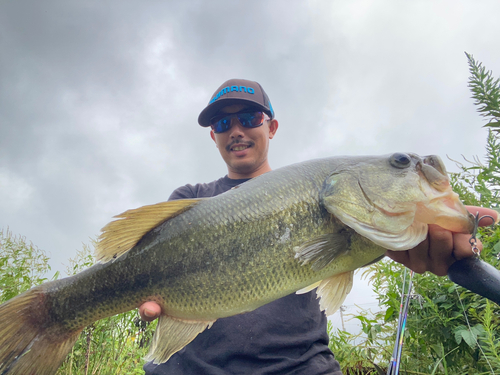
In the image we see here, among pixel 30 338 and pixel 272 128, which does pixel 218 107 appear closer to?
pixel 272 128

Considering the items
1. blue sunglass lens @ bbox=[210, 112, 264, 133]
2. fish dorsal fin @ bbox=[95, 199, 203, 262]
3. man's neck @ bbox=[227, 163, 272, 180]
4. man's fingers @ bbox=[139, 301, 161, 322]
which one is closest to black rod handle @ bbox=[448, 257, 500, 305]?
fish dorsal fin @ bbox=[95, 199, 203, 262]

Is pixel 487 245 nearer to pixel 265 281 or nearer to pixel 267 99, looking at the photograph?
pixel 265 281

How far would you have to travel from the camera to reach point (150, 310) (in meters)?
1.70

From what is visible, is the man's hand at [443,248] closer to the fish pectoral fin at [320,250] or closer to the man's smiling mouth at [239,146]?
the fish pectoral fin at [320,250]

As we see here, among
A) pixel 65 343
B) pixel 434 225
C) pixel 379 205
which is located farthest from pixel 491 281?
pixel 65 343

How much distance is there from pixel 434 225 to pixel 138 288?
171cm

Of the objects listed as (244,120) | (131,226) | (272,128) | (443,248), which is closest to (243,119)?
(244,120)

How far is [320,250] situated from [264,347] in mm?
912

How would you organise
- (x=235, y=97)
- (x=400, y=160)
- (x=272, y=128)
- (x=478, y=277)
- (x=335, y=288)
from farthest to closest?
(x=272, y=128)
(x=235, y=97)
(x=335, y=288)
(x=400, y=160)
(x=478, y=277)

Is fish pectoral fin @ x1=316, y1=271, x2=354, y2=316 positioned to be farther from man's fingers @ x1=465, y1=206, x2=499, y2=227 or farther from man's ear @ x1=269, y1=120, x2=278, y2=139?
man's ear @ x1=269, y1=120, x2=278, y2=139

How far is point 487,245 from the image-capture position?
231 cm

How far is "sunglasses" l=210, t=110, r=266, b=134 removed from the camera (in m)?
3.39

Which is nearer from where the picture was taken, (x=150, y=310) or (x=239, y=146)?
(x=150, y=310)

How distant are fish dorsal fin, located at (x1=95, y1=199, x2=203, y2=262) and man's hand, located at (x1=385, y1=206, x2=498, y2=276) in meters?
1.37
